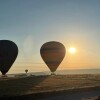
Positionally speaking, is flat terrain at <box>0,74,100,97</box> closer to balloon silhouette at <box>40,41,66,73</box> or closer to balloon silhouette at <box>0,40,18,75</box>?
balloon silhouette at <box>0,40,18,75</box>

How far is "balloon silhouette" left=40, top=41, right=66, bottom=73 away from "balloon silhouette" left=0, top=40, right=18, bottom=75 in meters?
8.97

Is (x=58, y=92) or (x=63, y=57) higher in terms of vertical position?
(x=63, y=57)

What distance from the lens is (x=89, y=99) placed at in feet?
112

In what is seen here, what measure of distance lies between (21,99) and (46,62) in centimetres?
5859

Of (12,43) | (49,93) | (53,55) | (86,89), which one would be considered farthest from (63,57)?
(49,93)

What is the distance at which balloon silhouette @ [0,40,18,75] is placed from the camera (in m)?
86.6

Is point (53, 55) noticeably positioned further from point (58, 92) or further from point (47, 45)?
point (58, 92)

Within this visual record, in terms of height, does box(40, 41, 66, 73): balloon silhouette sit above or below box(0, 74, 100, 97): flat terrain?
above

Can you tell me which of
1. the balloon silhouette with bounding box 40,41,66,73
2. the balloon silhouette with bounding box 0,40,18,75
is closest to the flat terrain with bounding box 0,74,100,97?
the balloon silhouette with bounding box 0,40,18,75

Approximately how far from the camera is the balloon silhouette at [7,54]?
86.6 meters

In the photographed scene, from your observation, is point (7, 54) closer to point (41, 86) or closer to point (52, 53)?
point (52, 53)

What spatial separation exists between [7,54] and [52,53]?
44.8 feet

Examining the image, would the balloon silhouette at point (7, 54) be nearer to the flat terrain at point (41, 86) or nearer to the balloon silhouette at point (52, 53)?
the balloon silhouette at point (52, 53)

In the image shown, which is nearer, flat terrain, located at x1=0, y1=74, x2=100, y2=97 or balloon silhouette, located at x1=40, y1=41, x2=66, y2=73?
flat terrain, located at x1=0, y1=74, x2=100, y2=97
